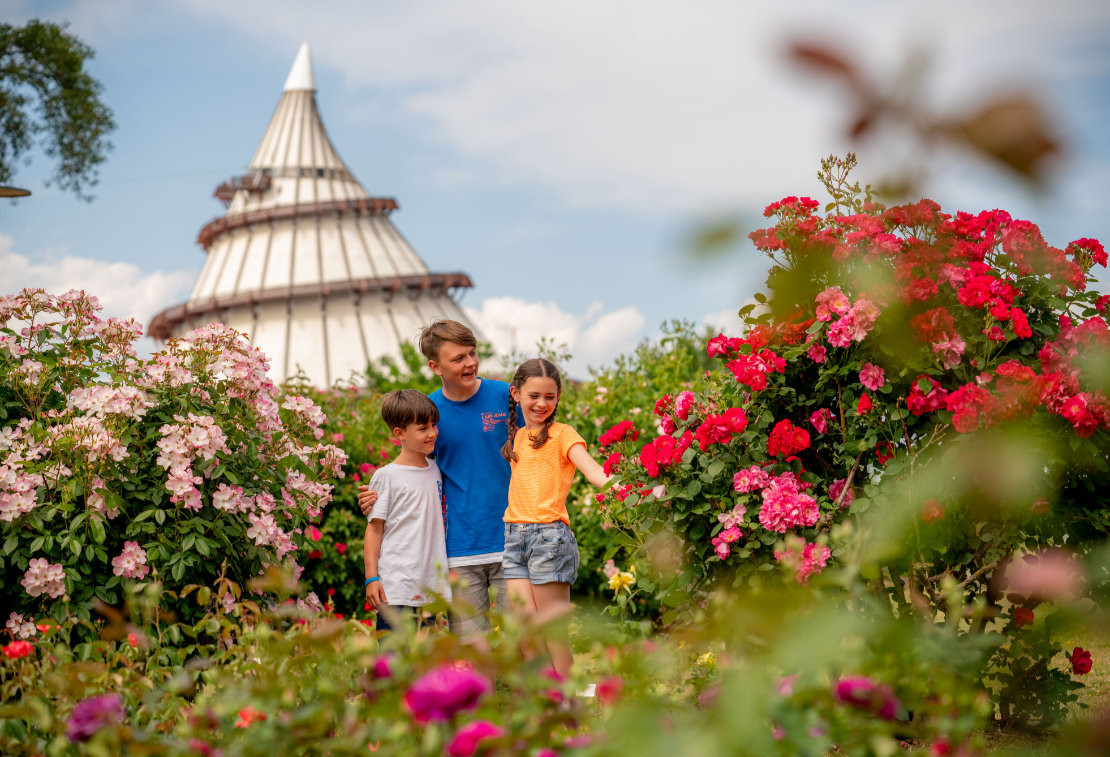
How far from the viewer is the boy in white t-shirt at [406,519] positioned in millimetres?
3725

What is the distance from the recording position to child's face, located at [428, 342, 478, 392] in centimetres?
388

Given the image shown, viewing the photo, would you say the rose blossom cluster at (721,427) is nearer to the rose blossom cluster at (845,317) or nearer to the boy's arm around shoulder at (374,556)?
the rose blossom cluster at (845,317)

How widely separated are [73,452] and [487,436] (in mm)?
1614

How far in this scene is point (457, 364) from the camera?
12.8ft

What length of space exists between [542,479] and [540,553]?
30cm

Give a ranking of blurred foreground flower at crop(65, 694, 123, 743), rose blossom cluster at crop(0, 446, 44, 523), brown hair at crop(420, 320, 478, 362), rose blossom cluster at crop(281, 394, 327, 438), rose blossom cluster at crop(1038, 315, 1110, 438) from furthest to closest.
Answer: rose blossom cluster at crop(281, 394, 327, 438) < brown hair at crop(420, 320, 478, 362) < rose blossom cluster at crop(0, 446, 44, 523) < rose blossom cluster at crop(1038, 315, 1110, 438) < blurred foreground flower at crop(65, 694, 123, 743)

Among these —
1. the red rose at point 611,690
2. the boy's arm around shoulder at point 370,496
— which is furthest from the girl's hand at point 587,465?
the red rose at point 611,690

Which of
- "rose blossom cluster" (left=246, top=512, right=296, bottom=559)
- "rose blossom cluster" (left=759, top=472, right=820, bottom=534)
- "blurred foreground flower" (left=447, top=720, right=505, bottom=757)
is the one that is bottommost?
"blurred foreground flower" (left=447, top=720, right=505, bottom=757)

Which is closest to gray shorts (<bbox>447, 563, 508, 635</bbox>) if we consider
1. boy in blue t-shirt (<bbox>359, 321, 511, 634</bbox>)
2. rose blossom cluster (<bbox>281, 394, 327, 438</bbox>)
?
boy in blue t-shirt (<bbox>359, 321, 511, 634</bbox>)

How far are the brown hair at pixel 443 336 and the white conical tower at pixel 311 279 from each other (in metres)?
18.2

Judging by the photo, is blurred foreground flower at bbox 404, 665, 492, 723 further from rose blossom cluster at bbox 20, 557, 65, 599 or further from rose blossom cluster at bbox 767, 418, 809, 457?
rose blossom cluster at bbox 20, 557, 65, 599

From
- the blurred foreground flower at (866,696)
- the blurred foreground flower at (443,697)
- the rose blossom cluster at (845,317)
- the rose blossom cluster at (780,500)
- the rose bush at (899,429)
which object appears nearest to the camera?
the blurred foreground flower at (443,697)

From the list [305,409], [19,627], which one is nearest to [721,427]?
[305,409]

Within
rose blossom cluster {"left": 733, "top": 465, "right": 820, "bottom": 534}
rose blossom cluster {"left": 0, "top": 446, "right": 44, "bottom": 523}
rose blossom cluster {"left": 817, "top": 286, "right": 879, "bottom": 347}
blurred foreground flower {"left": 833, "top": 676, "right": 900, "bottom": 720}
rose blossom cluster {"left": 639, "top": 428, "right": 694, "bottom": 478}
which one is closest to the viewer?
blurred foreground flower {"left": 833, "top": 676, "right": 900, "bottom": 720}
